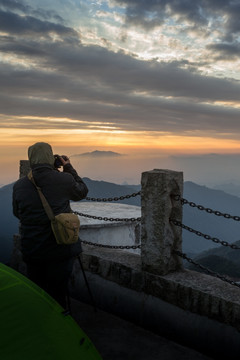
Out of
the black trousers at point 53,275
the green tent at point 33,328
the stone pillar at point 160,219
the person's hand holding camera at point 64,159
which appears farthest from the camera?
the person's hand holding camera at point 64,159

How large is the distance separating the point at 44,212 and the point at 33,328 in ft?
4.73

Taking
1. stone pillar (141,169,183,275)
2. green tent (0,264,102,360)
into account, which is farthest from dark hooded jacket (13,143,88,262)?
stone pillar (141,169,183,275)

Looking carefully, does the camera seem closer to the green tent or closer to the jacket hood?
the jacket hood

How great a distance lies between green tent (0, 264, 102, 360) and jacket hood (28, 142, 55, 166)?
127 cm

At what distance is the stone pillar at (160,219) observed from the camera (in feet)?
14.2

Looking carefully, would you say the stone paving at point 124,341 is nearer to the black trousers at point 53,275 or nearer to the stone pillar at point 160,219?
the black trousers at point 53,275

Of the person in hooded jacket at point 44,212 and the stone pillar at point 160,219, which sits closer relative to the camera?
the person in hooded jacket at point 44,212

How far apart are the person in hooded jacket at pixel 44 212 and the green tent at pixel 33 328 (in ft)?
2.58

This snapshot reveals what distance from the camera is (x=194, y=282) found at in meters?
4.25

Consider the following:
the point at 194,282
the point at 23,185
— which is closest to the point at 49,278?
the point at 23,185

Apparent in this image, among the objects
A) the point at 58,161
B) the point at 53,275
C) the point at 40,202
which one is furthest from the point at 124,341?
the point at 58,161

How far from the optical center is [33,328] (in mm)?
2781

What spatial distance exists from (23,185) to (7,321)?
174 cm

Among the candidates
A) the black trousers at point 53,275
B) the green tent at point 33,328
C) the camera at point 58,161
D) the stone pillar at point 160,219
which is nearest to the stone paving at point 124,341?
the black trousers at point 53,275
